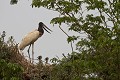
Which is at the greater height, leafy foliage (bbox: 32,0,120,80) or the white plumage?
the white plumage

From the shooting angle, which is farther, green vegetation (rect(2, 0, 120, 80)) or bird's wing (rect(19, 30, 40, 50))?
bird's wing (rect(19, 30, 40, 50))

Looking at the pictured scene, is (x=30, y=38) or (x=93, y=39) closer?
(x=93, y=39)

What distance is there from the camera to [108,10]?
8406mm

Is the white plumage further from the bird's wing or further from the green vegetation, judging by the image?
the green vegetation

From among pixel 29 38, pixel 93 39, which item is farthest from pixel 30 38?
pixel 93 39

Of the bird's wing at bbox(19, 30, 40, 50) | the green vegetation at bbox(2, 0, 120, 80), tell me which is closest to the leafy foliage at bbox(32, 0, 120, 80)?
the green vegetation at bbox(2, 0, 120, 80)

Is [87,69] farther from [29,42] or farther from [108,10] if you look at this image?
[29,42]

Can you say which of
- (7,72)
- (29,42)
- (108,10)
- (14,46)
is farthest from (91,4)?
(29,42)

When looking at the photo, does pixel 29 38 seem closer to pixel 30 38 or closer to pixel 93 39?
pixel 30 38

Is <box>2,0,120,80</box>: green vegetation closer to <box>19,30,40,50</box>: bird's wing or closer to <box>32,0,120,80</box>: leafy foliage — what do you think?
<box>32,0,120,80</box>: leafy foliage

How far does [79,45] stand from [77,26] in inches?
16.3

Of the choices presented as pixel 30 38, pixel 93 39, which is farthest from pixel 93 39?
pixel 30 38

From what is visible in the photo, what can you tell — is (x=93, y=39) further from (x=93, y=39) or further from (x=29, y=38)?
(x=29, y=38)

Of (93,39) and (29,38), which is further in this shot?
(29,38)
